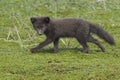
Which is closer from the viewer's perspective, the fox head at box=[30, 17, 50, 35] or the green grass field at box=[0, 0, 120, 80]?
the green grass field at box=[0, 0, 120, 80]

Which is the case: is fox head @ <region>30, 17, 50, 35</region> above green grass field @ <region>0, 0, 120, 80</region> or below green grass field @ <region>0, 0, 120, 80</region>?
above

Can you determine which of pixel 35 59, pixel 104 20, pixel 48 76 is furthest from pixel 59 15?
pixel 48 76

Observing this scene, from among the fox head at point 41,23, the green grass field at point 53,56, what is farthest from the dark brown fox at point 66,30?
the green grass field at point 53,56

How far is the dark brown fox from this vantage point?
9.85 m

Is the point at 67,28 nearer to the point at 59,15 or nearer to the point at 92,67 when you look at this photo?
the point at 92,67

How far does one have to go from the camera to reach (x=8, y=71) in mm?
8258

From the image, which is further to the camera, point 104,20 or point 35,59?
point 104,20

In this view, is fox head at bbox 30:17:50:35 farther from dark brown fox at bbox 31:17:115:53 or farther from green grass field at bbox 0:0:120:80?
green grass field at bbox 0:0:120:80

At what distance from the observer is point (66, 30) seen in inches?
396

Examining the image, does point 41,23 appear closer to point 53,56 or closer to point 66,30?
point 66,30

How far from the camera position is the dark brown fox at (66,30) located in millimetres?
9852

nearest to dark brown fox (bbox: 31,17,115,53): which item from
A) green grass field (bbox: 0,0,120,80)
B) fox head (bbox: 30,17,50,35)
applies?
fox head (bbox: 30,17,50,35)

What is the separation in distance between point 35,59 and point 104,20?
5.66 meters

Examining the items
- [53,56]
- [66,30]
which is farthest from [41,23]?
[53,56]
